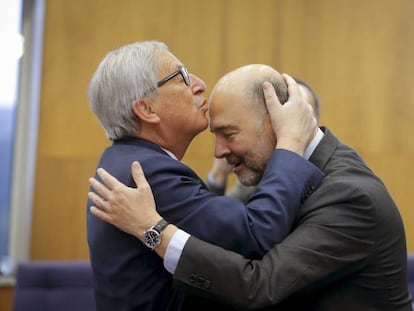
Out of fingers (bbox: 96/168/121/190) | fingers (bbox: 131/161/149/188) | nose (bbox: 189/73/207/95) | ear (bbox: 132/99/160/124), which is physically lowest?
fingers (bbox: 96/168/121/190)

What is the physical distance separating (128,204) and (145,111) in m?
0.31

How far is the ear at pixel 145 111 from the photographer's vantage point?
5.03ft

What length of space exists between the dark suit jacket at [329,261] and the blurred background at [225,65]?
245 cm

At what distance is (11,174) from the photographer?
3.80m

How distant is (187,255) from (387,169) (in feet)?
9.67

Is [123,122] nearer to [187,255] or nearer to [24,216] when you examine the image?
[187,255]

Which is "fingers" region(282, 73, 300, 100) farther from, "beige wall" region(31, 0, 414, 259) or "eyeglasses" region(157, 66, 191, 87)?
"beige wall" region(31, 0, 414, 259)

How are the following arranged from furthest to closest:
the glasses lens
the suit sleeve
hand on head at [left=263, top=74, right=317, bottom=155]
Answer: the glasses lens → hand on head at [left=263, top=74, right=317, bottom=155] → the suit sleeve

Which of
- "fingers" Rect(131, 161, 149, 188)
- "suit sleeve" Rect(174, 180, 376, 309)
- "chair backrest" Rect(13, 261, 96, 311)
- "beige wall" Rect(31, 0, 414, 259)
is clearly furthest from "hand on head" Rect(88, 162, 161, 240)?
"beige wall" Rect(31, 0, 414, 259)

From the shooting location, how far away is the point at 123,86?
59.6 inches

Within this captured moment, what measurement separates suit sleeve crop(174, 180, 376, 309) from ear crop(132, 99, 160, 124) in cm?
39

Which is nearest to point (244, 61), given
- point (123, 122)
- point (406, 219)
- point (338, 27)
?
point (338, 27)

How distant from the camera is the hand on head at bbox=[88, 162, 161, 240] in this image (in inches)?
53.6

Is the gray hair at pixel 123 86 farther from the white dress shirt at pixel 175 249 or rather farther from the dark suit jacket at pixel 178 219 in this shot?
the white dress shirt at pixel 175 249
